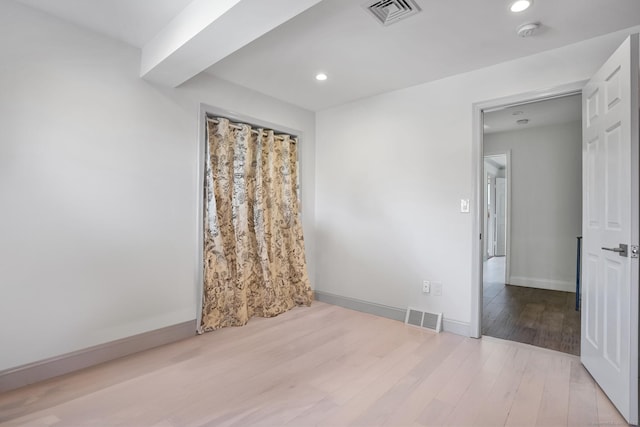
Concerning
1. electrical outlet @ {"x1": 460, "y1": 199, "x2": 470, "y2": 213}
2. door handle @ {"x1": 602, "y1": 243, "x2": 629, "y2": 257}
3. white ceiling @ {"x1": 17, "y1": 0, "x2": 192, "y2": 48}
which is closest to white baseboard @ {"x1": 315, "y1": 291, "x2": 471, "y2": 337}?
electrical outlet @ {"x1": 460, "y1": 199, "x2": 470, "y2": 213}

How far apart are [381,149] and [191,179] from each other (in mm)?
2030

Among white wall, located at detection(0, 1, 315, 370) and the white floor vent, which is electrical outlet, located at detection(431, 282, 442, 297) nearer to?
the white floor vent

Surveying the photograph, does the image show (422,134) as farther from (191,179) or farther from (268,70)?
(191,179)

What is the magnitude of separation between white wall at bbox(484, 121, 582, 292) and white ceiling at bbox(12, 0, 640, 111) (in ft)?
9.63

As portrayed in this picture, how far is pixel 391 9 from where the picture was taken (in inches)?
81.7

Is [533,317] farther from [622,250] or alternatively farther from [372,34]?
[372,34]

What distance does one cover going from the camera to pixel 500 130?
5324 mm

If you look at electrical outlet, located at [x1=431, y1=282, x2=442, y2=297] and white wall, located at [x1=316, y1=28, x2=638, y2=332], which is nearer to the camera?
white wall, located at [x1=316, y1=28, x2=638, y2=332]

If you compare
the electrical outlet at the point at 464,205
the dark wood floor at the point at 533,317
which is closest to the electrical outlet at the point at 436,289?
the dark wood floor at the point at 533,317

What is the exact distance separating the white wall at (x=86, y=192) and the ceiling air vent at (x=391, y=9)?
5.77ft

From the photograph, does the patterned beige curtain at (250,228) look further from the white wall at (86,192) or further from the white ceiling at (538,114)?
the white ceiling at (538,114)

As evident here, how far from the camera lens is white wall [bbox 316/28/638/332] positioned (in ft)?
9.29

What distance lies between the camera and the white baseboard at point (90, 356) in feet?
6.71

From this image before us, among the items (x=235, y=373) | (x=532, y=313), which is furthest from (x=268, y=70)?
(x=532, y=313)
